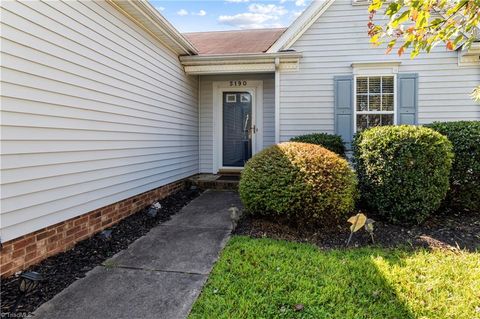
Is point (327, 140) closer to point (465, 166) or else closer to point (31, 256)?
point (465, 166)

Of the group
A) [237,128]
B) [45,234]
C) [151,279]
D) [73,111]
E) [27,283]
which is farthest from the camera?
[237,128]

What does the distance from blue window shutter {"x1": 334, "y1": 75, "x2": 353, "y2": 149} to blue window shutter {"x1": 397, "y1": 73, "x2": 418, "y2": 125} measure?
3.36 ft

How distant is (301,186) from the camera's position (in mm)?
4152

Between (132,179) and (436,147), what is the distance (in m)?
4.55

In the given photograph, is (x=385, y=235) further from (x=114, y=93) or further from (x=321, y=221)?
(x=114, y=93)

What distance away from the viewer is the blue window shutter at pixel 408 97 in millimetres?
6535

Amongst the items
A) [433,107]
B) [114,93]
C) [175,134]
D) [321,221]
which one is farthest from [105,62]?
[433,107]

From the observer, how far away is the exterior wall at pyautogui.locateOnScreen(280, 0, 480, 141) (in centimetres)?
644

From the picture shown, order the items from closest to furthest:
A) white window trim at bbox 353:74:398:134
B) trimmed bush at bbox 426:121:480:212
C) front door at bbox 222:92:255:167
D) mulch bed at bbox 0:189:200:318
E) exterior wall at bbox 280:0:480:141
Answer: mulch bed at bbox 0:189:200:318 < trimmed bush at bbox 426:121:480:212 < exterior wall at bbox 280:0:480:141 < white window trim at bbox 353:74:398:134 < front door at bbox 222:92:255:167

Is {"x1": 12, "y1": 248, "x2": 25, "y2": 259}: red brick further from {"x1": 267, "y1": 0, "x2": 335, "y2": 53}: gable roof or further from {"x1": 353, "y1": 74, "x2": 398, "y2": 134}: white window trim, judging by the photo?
{"x1": 353, "y1": 74, "x2": 398, "y2": 134}: white window trim

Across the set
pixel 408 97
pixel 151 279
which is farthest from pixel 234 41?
pixel 151 279

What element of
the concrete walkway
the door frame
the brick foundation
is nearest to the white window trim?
the door frame

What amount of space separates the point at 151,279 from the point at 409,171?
3564mm

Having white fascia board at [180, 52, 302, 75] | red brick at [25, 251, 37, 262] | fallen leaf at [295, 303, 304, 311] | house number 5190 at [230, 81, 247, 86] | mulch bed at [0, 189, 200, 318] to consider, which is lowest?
fallen leaf at [295, 303, 304, 311]
